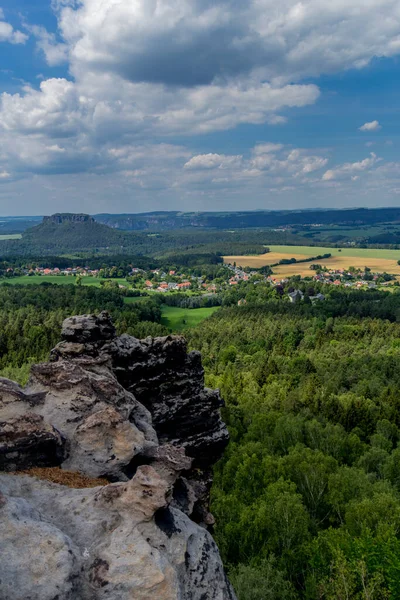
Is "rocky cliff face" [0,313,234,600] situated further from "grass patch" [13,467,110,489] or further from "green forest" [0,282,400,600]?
"green forest" [0,282,400,600]

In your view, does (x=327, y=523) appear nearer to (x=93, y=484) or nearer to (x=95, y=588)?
(x=93, y=484)

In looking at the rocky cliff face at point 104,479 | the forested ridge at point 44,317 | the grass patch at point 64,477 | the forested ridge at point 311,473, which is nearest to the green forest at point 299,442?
the forested ridge at point 311,473

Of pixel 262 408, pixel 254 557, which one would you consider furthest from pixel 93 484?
pixel 262 408

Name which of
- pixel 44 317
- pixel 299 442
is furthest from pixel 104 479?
pixel 44 317

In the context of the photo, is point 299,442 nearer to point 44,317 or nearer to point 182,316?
point 44,317

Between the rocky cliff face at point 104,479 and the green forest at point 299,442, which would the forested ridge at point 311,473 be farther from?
the rocky cliff face at point 104,479

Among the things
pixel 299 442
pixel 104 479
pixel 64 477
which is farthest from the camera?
pixel 299 442
